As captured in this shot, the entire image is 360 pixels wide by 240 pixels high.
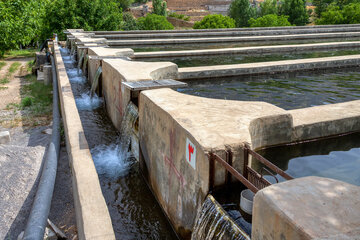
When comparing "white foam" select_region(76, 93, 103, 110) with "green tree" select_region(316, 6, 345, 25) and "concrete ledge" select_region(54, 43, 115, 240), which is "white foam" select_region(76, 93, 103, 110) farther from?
"green tree" select_region(316, 6, 345, 25)

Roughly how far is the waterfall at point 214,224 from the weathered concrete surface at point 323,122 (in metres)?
2.11

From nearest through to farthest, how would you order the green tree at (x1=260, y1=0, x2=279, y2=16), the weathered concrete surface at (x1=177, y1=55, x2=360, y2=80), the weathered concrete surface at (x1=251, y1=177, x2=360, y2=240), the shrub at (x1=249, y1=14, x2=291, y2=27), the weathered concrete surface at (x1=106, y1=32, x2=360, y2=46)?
the weathered concrete surface at (x1=251, y1=177, x2=360, y2=240)
the weathered concrete surface at (x1=177, y1=55, x2=360, y2=80)
the weathered concrete surface at (x1=106, y1=32, x2=360, y2=46)
the shrub at (x1=249, y1=14, x2=291, y2=27)
the green tree at (x1=260, y1=0, x2=279, y2=16)

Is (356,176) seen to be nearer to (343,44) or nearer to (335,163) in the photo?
(335,163)

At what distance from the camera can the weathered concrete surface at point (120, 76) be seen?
6509 millimetres

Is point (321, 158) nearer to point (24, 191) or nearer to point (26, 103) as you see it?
point (24, 191)

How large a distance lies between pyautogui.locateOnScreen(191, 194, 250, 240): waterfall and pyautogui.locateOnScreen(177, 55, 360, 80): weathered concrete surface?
19.3 feet

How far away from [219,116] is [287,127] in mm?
1054

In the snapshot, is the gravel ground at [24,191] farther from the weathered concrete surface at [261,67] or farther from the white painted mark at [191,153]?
the weathered concrete surface at [261,67]

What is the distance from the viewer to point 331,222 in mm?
2086

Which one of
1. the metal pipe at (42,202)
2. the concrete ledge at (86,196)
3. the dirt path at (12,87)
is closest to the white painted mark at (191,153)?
the concrete ledge at (86,196)

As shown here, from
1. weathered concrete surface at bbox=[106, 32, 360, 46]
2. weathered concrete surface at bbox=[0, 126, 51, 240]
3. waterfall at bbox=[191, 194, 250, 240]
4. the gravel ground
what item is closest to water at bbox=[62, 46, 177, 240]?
the gravel ground

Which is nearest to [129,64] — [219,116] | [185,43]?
[219,116]

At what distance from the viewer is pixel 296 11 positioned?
3881cm

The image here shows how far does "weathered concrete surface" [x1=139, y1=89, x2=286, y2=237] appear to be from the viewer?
351 cm
